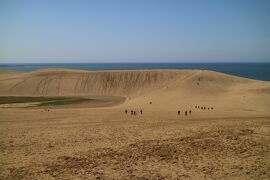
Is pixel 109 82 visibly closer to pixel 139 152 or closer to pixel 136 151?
pixel 136 151

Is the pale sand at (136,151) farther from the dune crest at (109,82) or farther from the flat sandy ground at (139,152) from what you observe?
the dune crest at (109,82)

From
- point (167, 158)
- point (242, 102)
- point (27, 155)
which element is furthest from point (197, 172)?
point (242, 102)

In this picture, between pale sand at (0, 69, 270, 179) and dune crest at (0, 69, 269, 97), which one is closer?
pale sand at (0, 69, 270, 179)

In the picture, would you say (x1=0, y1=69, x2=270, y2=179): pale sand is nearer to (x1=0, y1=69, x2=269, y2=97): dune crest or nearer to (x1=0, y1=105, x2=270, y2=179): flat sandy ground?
(x1=0, y1=105, x2=270, y2=179): flat sandy ground

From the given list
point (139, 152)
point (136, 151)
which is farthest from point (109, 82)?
point (139, 152)

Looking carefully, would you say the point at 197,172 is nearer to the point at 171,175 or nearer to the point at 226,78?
the point at 171,175

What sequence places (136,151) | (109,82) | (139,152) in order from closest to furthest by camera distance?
(139,152)
(136,151)
(109,82)

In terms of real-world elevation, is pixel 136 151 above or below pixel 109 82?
above

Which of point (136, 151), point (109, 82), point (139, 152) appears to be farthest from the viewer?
point (109, 82)

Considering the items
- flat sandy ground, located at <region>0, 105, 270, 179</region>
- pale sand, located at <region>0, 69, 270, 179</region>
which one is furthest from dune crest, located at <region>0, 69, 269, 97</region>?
flat sandy ground, located at <region>0, 105, 270, 179</region>

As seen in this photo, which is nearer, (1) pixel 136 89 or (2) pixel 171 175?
(2) pixel 171 175

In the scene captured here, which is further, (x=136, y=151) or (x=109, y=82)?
(x=109, y=82)
